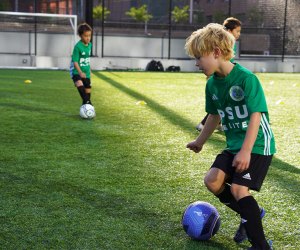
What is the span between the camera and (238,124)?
11.6ft

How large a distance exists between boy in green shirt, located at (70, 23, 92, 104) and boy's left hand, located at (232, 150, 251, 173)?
6662 mm

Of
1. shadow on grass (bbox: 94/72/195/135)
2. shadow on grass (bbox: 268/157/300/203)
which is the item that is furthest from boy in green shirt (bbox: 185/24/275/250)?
shadow on grass (bbox: 94/72/195/135)

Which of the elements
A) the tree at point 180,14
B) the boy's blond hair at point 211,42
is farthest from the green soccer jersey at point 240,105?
the tree at point 180,14

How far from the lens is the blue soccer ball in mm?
3689

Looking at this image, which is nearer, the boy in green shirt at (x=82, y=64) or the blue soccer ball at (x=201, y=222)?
the blue soccer ball at (x=201, y=222)

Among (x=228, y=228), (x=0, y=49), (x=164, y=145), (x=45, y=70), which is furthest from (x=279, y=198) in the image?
(x=0, y=49)

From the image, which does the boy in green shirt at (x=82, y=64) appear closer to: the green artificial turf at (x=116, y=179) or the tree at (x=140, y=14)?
the green artificial turf at (x=116, y=179)

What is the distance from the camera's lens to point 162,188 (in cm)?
498

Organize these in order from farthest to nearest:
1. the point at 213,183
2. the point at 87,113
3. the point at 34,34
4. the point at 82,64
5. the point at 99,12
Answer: the point at 99,12
the point at 34,34
the point at 82,64
the point at 87,113
the point at 213,183

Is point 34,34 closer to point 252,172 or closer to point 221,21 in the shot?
point 221,21

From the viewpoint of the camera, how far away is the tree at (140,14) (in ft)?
91.7

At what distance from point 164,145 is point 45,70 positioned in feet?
49.1

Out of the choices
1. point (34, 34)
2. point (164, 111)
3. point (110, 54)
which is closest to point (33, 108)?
point (164, 111)

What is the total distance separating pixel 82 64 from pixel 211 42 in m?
7.25
